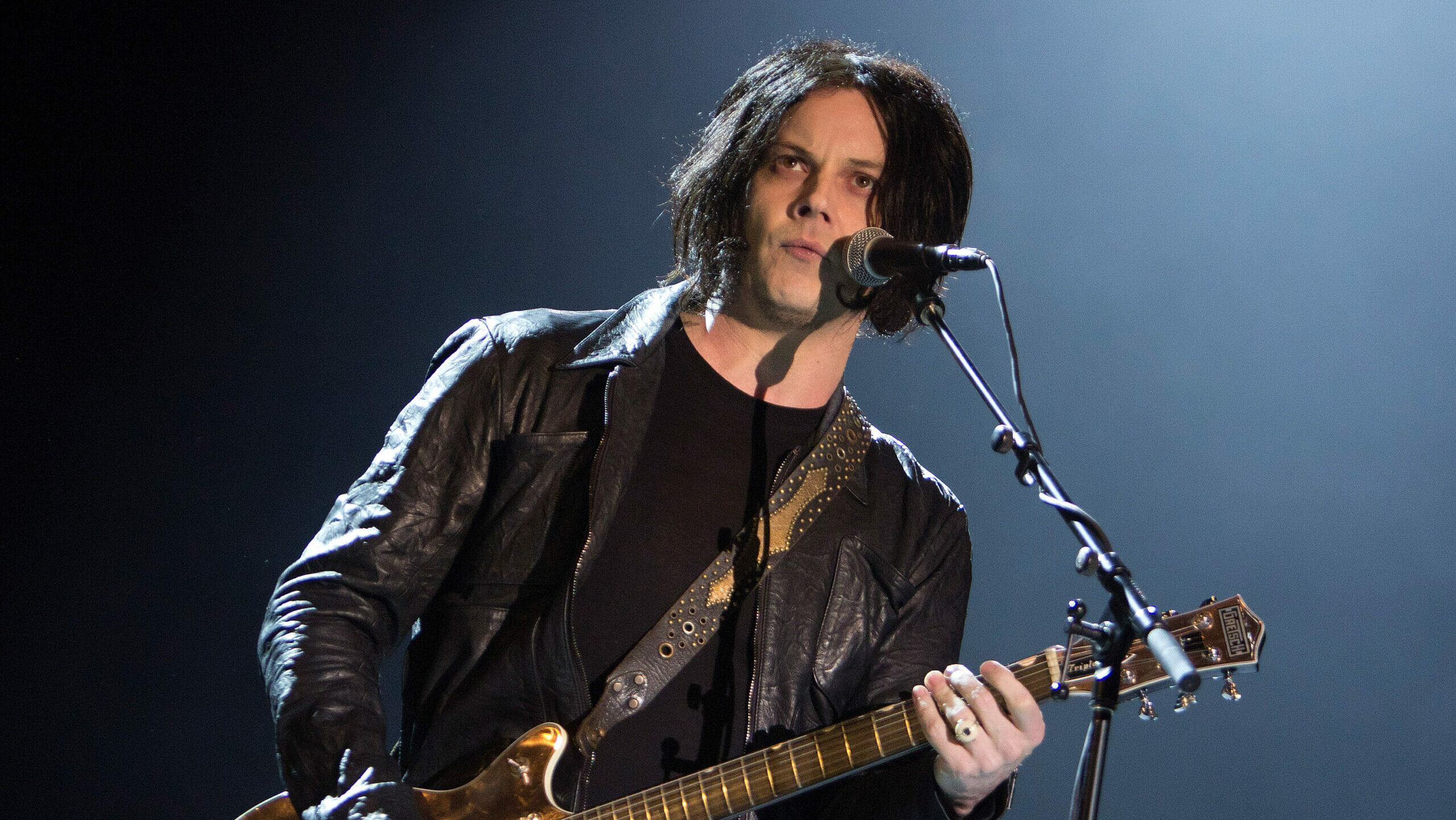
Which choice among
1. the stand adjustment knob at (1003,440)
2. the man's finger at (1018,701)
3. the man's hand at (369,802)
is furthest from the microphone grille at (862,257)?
the man's hand at (369,802)

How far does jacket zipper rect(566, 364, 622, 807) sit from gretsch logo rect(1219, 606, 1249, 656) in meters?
1.12

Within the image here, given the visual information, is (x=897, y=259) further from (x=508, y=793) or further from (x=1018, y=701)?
(x=508, y=793)

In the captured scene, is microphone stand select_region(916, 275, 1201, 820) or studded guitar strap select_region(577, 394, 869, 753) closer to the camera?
microphone stand select_region(916, 275, 1201, 820)

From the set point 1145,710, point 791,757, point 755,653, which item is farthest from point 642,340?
point 1145,710

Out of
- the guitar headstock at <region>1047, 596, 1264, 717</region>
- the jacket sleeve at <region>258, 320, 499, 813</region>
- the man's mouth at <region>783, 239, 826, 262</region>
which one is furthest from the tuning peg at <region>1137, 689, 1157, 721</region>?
the jacket sleeve at <region>258, 320, 499, 813</region>

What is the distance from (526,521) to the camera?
2162 millimetres

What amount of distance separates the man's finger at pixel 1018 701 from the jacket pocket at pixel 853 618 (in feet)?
1.65

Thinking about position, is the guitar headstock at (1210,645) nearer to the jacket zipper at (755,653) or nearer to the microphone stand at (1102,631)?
the microphone stand at (1102,631)

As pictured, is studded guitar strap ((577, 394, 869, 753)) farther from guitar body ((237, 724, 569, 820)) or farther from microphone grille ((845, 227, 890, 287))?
microphone grille ((845, 227, 890, 287))

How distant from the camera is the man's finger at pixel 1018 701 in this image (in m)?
1.83

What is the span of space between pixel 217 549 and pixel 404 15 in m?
1.85

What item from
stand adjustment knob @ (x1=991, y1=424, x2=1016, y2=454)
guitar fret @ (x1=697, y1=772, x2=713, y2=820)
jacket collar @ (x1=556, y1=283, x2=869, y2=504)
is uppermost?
jacket collar @ (x1=556, y1=283, x2=869, y2=504)

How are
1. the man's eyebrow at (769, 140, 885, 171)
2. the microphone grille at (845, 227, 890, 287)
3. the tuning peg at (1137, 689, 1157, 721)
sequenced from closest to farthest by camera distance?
the tuning peg at (1137, 689, 1157, 721)
the microphone grille at (845, 227, 890, 287)
the man's eyebrow at (769, 140, 885, 171)

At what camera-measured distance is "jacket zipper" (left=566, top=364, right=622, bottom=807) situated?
202 centimetres
